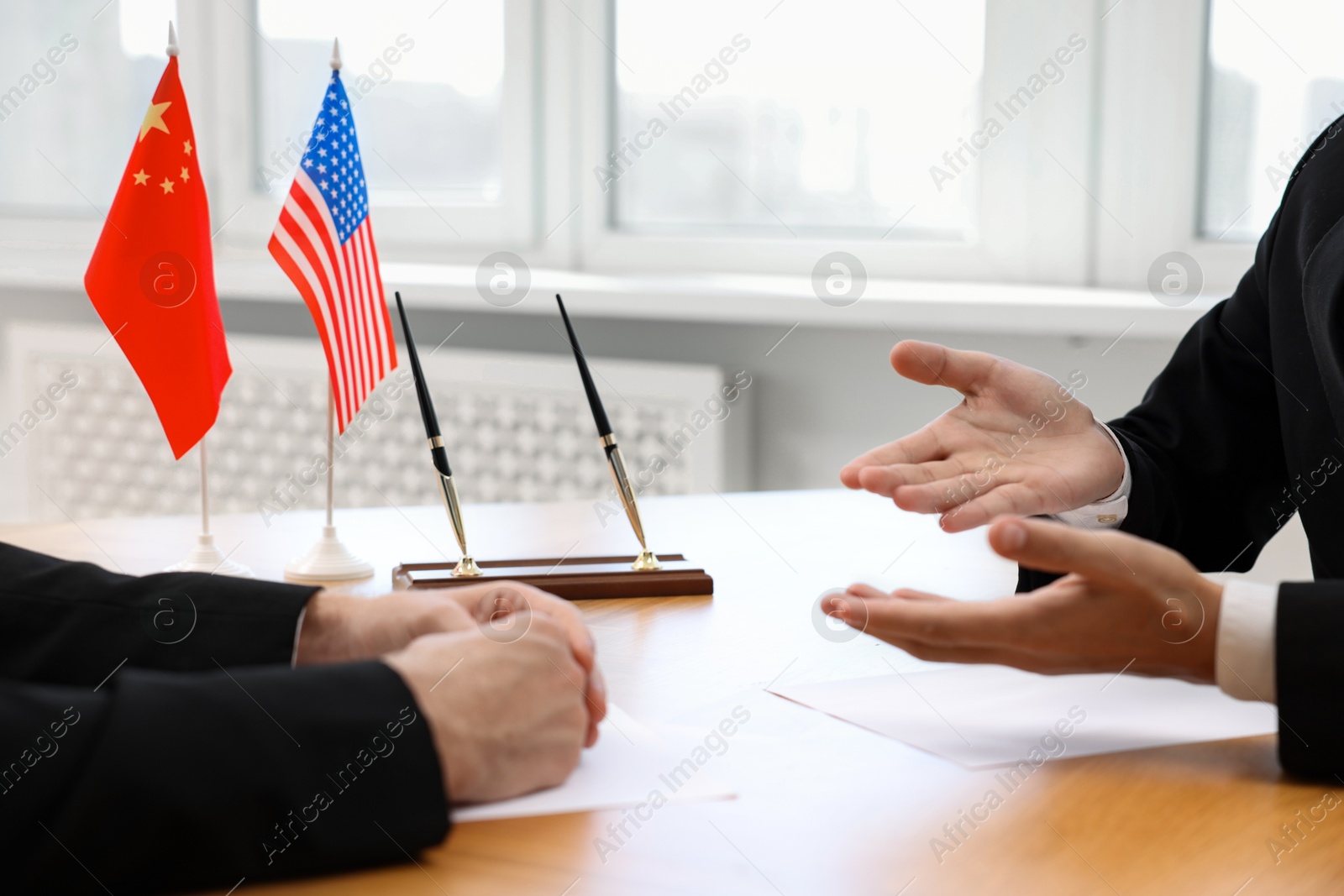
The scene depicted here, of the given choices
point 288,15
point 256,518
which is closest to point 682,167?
point 288,15

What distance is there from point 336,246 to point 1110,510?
2.92ft

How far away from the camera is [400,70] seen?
3316 millimetres

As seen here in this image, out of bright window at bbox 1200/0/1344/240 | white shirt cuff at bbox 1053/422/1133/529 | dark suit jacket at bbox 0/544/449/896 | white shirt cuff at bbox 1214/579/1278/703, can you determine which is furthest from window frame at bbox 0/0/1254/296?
dark suit jacket at bbox 0/544/449/896

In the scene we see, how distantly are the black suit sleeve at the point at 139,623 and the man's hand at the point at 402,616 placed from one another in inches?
0.7

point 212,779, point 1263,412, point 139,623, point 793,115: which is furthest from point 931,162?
point 212,779

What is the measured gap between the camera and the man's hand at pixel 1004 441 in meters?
1.24

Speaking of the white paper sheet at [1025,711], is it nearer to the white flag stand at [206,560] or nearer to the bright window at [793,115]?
the white flag stand at [206,560]

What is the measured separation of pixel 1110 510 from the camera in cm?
132

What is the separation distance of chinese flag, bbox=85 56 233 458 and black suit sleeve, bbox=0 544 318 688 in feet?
1.51

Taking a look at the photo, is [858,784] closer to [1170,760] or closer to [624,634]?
[1170,760]

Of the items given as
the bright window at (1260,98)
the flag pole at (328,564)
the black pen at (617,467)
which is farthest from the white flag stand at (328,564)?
the bright window at (1260,98)

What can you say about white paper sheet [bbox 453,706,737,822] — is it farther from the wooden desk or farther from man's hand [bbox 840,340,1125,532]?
man's hand [bbox 840,340,1125,532]

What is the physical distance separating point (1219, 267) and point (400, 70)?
78.7 inches

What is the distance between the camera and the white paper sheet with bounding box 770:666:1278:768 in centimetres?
87
